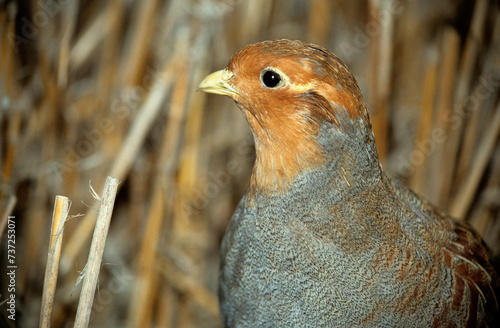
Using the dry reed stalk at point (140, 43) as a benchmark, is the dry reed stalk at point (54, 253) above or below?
below

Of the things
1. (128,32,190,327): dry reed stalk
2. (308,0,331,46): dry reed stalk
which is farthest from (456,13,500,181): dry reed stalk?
(128,32,190,327): dry reed stalk

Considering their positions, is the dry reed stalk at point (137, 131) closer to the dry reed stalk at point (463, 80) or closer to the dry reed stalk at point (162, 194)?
the dry reed stalk at point (162, 194)

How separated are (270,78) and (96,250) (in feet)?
2.37

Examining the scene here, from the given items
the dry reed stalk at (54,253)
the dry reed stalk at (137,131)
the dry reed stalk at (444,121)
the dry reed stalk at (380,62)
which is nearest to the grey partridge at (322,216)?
the dry reed stalk at (54,253)

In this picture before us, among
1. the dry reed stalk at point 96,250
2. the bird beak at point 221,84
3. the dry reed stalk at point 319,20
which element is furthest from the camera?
the dry reed stalk at point 319,20

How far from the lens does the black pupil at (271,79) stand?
4.62ft

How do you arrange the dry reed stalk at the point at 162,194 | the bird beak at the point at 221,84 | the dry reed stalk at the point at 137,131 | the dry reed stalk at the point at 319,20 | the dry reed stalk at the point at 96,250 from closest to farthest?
the dry reed stalk at the point at 96,250, the bird beak at the point at 221,84, the dry reed stalk at the point at 162,194, the dry reed stalk at the point at 137,131, the dry reed stalk at the point at 319,20

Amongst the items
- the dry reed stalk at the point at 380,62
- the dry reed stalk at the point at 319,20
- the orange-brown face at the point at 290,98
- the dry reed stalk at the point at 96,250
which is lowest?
the dry reed stalk at the point at 96,250

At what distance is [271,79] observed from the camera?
1425 millimetres

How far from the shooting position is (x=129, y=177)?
2.80m

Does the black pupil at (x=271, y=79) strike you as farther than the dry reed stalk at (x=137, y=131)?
No

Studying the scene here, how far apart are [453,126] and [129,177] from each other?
6.22 ft

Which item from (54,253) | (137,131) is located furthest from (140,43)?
(54,253)

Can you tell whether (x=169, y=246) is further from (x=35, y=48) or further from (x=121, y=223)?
(x=35, y=48)
